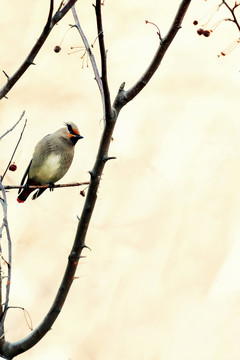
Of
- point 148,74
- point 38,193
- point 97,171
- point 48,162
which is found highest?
point 148,74

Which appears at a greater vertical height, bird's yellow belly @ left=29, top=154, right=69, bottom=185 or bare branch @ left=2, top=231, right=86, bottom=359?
bare branch @ left=2, top=231, right=86, bottom=359

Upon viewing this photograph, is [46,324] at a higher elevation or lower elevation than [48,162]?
higher

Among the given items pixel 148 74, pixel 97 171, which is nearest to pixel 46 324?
pixel 97 171

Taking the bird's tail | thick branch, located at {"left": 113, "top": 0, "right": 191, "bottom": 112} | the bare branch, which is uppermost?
thick branch, located at {"left": 113, "top": 0, "right": 191, "bottom": 112}

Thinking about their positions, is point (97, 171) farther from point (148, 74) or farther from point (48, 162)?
point (48, 162)

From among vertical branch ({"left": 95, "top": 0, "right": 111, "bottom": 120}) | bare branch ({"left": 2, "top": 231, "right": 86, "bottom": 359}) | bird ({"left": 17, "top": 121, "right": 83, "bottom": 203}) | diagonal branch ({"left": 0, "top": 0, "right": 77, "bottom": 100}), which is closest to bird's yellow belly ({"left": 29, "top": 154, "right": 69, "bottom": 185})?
bird ({"left": 17, "top": 121, "right": 83, "bottom": 203})

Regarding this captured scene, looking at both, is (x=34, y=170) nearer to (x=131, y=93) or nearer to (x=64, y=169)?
(x=64, y=169)

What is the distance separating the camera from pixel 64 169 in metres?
3.09

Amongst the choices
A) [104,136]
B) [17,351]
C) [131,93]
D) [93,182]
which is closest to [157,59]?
[131,93]

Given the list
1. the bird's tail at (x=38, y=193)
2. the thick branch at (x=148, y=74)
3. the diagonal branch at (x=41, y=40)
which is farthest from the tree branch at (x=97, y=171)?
the bird's tail at (x=38, y=193)

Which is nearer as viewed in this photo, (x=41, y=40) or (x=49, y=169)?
(x=41, y=40)

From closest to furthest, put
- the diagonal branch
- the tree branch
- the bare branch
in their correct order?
1. the diagonal branch
2. the tree branch
3. the bare branch

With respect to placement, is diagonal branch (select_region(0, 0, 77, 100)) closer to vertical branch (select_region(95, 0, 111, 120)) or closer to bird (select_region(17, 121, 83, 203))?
vertical branch (select_region(95, 0, 111, 120))

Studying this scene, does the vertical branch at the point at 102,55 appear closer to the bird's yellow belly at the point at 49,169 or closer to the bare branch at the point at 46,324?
the bare branch at the point at 46,324
